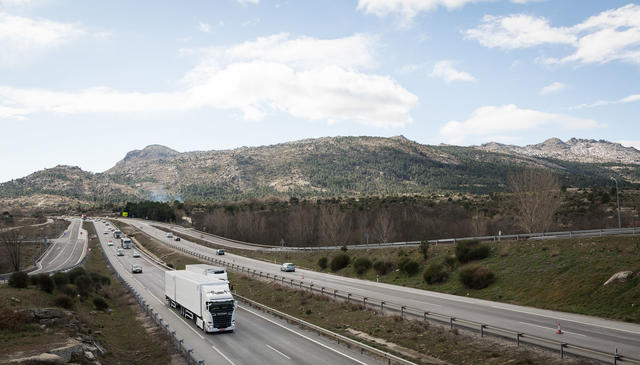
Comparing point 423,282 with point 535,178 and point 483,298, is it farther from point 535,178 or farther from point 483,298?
point 535,178

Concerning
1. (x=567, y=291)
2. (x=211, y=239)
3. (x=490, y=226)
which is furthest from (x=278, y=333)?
(x=211, y=239)

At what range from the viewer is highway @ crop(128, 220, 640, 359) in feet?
63.9

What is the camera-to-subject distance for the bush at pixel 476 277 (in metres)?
35.2

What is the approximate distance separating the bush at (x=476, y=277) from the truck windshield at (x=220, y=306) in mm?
20644

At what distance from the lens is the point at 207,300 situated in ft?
81.7

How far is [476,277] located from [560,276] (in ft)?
21.0

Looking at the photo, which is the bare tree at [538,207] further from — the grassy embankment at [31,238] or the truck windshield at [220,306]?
the grassy embankment at [31,238]

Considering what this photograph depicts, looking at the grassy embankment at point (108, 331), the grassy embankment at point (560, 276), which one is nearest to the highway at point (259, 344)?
the grassy embankment at point (108, 331)

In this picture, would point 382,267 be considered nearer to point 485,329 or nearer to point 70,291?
point 485,329

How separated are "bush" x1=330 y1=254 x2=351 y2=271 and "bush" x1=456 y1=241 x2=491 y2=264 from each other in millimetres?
16488

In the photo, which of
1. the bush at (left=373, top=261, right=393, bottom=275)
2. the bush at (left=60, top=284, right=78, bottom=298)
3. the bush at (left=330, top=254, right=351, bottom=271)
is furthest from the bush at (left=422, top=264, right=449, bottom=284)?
the bush at (left=60, top=284, right=78, bottom=298)

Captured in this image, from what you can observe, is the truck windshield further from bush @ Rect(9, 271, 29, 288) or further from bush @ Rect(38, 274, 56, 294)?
bush @ Rect(9, 271, 29, 288)

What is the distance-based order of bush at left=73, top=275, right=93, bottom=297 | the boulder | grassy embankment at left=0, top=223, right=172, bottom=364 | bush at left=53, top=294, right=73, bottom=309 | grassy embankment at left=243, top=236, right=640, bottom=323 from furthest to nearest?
bush at left=73, top=275, right=93, bottom=297, bush at left=53, top=294, right=73, bottom=309, the boulder, grassy embankment at left=243, top=236, right=640, bottom=323, grassy embankment at left=0, top=223, right=172, bottom=364

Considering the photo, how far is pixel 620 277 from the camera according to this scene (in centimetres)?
2667
